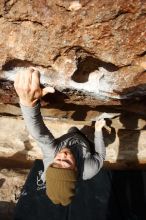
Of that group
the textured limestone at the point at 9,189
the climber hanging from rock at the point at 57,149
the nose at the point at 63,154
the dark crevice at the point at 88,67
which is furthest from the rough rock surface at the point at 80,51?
the textured limestone at the point at 9,189

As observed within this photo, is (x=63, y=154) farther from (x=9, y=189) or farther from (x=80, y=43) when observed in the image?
(x=9, y=189)

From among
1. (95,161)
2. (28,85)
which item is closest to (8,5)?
(28,85)

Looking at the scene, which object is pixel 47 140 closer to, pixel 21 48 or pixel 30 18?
pixel 21 48

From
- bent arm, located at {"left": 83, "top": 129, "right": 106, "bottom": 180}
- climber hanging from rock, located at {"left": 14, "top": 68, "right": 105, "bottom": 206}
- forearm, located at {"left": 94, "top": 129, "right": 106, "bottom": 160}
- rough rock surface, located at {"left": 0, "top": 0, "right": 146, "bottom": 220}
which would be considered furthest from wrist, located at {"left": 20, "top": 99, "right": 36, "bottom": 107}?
forearm, located at {"left": 94, "top": 129, "right": 106, "bottom": 160}

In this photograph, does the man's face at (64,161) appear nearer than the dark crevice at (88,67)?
No

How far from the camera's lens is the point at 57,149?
238cm

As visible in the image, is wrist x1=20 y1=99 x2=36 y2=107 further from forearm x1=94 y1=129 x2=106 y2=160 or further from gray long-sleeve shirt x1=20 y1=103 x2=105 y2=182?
forearm x1=94 y1=129 x2=106 y2=160

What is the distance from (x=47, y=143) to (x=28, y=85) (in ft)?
2.42

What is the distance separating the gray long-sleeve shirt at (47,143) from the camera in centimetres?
193

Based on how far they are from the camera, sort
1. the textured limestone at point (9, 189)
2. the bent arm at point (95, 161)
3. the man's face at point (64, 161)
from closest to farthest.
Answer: the man's face at point (64, 161) < the bent arm at point (95, 161) < the textured limestone at point (9, 189)

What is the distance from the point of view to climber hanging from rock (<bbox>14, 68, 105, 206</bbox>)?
173 cm

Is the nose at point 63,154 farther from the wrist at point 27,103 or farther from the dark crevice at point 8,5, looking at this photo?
the dark crevice at point 8,5

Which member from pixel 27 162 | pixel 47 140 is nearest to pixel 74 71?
pixel 47 140

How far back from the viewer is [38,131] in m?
2.11
